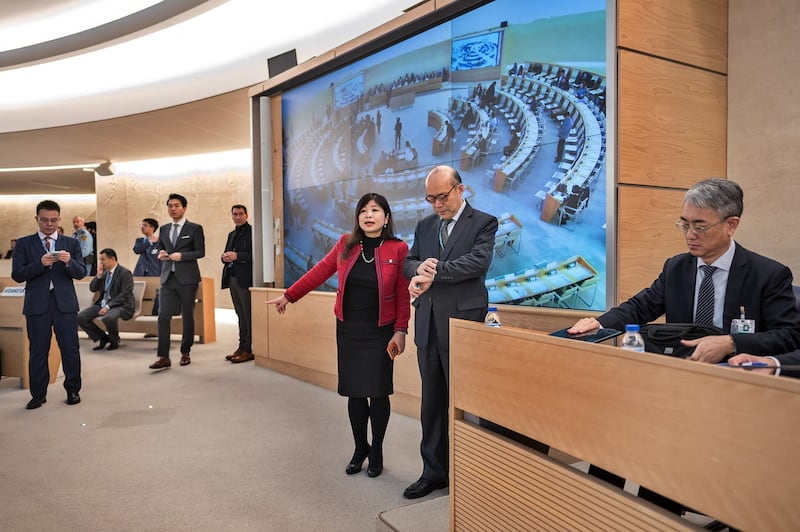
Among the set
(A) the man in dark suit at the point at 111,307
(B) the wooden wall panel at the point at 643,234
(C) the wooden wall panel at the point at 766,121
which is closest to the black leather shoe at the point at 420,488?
(B) the wooden wall panel at the point at 643,234

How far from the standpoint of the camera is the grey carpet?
2809mm

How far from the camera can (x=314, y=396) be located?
5.18 m

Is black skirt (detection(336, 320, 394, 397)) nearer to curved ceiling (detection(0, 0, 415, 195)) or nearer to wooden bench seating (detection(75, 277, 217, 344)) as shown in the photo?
curved ceiling (detection(0, 0, 415, 195))

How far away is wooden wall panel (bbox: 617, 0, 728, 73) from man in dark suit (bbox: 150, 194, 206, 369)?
15.8 ft

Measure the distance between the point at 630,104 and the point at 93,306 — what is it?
737 centimetres

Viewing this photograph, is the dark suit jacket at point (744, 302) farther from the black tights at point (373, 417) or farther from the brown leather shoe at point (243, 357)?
the brown leather shoe at point (243, 357)

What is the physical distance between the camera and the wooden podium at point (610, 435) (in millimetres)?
1182

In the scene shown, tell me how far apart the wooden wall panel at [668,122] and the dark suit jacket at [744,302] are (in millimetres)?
1021

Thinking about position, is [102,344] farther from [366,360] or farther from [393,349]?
[393,349]

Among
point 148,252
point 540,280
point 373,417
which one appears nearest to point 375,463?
point 373,417

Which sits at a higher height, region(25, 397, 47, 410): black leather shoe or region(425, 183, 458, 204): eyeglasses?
region(425, 183, 458, 204): eyeglasses

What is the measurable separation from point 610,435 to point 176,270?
5.68 metres

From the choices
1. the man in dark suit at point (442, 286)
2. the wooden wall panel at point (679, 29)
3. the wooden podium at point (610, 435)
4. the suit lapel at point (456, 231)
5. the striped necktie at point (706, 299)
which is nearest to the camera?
the wooden podium at point (610, 435)

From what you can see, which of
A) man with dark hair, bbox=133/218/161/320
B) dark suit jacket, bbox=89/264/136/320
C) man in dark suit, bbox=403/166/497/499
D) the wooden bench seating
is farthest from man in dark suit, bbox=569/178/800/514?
man with dark hair, bbox=133/218/161/320
